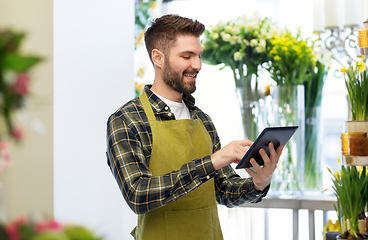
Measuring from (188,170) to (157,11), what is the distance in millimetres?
2093

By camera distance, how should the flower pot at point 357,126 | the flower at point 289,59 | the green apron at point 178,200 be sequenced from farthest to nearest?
the flower at point 289,59, the flower pot at point 357,126, the green apron at point 178,200

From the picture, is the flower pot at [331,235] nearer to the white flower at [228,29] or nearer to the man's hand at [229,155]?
the man's hand at [229,155]

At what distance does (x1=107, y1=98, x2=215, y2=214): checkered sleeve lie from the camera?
3.52 ft

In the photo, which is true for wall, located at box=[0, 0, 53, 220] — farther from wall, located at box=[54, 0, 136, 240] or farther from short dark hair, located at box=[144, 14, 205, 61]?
short dark hair, located at box=[144, 14, 205, 61]

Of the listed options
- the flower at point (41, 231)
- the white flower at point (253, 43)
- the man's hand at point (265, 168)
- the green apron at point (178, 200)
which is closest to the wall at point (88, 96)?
the green apron at point (178, 200)

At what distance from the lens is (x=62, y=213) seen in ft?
4.84

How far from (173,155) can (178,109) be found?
207 millimetres

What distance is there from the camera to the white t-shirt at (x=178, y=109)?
1.36 meters

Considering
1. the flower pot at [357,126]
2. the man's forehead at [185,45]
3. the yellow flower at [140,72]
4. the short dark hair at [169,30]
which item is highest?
the yellow flower at [140,72]

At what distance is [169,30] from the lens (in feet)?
4.35

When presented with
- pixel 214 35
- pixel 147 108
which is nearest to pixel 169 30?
pixel 147 108

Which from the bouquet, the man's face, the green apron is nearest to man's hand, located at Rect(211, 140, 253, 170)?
the green apron

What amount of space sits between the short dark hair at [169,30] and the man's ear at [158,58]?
0.05 feet

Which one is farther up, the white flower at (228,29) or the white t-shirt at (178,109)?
the white flower at (228,29)
